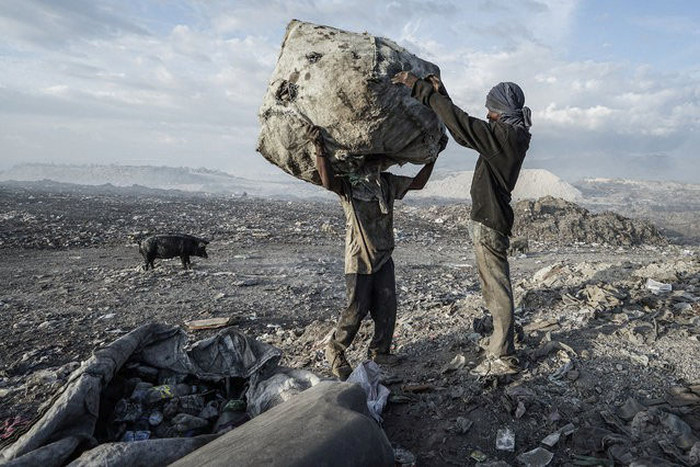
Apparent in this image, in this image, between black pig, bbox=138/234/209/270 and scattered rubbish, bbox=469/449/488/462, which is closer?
scattered rubbish, bbox=469/449/488/462

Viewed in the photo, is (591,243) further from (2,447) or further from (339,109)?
(2,447)

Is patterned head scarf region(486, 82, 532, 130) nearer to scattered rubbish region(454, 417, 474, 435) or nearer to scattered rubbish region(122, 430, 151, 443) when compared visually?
scattered rubbish region(454, 417, 474, 435)

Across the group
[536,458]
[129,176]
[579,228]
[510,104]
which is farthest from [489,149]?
[129,176]

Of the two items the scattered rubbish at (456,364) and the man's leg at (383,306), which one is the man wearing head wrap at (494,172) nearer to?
the scattered rubbish at (456,364)

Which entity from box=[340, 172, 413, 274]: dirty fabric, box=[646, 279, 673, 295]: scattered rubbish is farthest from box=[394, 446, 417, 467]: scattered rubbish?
box=[646, 279, 673, 295]: scattered rubbish

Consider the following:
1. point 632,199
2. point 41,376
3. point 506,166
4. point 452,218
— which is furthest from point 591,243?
point 632,199

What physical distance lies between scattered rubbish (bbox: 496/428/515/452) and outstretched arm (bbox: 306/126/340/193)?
159 centimetres

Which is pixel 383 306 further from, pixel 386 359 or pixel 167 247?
pixel 167 247

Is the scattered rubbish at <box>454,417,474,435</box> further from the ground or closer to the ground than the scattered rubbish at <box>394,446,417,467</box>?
further from the ground

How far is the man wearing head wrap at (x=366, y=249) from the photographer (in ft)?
9.04

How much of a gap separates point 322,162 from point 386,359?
1.41 m

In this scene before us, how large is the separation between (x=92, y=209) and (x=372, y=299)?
14.0 meters

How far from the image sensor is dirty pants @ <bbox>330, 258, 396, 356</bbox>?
281 centimetres

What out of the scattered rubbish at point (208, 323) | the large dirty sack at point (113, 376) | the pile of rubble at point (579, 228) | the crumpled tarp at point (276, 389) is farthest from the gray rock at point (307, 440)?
the pile of rubble at point (579, 228)
